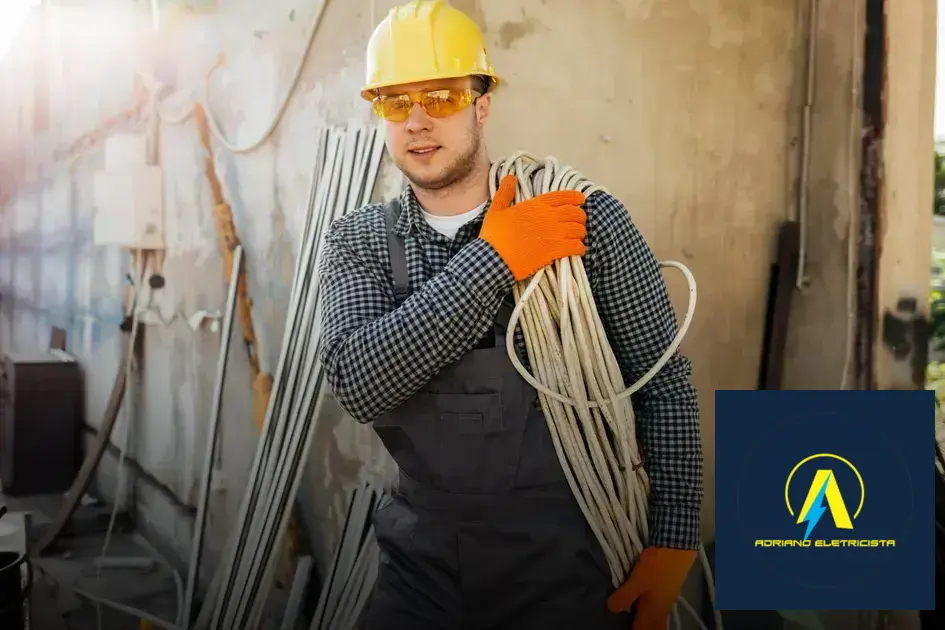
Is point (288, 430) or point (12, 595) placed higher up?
point (288, 430)

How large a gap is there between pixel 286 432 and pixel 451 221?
0.83m

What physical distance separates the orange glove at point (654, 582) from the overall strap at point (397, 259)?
1.97 ft

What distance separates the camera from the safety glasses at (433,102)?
1.20m

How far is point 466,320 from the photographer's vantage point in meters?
Answer: 1.07

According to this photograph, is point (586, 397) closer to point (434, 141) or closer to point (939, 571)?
point (434, 141)

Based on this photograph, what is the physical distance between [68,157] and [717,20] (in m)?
1.76

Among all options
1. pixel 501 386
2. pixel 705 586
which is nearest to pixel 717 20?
pixel 501 386

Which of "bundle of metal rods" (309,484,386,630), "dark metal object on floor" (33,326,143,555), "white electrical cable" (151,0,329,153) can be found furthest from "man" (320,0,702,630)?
"dark metal object on floor" (33,326,143,555)

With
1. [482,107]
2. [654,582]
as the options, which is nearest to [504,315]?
[482,107]

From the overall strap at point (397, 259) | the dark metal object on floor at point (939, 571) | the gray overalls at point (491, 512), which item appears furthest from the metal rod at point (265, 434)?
the dark metal object on floor at point (939, 571)

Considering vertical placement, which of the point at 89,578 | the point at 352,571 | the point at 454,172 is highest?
the point at 454,172

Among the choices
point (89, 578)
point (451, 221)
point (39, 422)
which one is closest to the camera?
point (451, 221)

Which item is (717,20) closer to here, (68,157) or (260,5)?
(260,5)

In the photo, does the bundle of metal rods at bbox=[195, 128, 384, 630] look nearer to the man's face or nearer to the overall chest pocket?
the man's face
